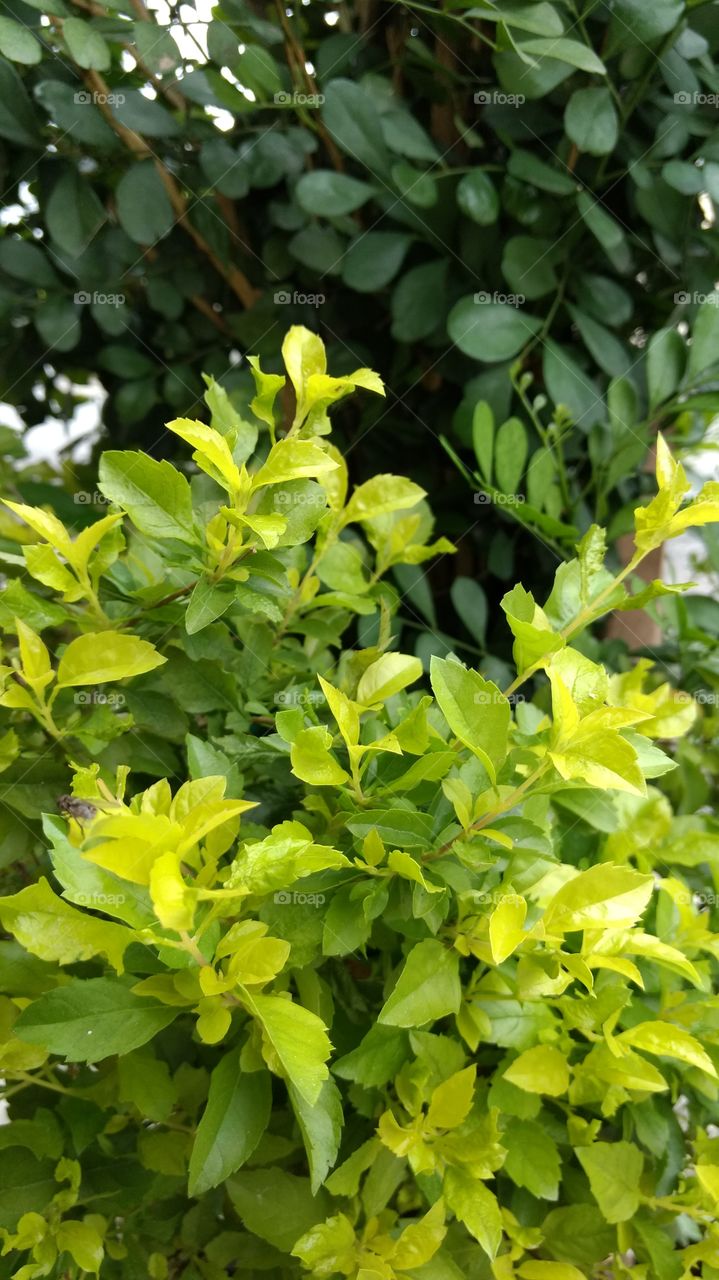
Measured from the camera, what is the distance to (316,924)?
39 cm

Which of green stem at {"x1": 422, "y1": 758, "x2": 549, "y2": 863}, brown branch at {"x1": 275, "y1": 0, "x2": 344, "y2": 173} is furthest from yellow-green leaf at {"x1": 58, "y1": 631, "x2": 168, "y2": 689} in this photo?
brown branch at {"x1": 275, "y1": 0, "x2": 344, "y2": 173}

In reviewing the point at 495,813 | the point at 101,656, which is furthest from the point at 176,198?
the point at 495,813

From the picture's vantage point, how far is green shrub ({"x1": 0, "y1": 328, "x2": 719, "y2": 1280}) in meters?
0.35

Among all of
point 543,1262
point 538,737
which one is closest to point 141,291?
point 538,737

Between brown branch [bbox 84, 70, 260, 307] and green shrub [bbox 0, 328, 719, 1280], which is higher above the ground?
brown branch [bbox 84, 70, 260, 307]

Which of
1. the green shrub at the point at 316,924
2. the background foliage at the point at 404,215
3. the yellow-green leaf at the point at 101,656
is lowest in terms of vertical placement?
the green shrub at the point at 316,924

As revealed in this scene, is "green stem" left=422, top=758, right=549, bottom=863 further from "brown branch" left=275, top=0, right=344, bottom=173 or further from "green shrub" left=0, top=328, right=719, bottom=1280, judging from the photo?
"brown branch" left=275, top=0, right=344, bottom=173

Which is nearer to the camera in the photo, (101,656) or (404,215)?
(101,656)

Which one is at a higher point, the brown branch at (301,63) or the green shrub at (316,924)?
the brown branch at (301,63)

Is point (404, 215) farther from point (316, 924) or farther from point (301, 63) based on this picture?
point (316, 924)

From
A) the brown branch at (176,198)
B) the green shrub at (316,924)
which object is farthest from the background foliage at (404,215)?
the green shrub at (316,924)

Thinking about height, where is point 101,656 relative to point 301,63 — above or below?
below

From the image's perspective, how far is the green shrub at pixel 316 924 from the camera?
0.35 m

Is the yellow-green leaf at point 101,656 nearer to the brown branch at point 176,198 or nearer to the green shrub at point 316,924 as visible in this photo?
the green shrub at point 316,924
